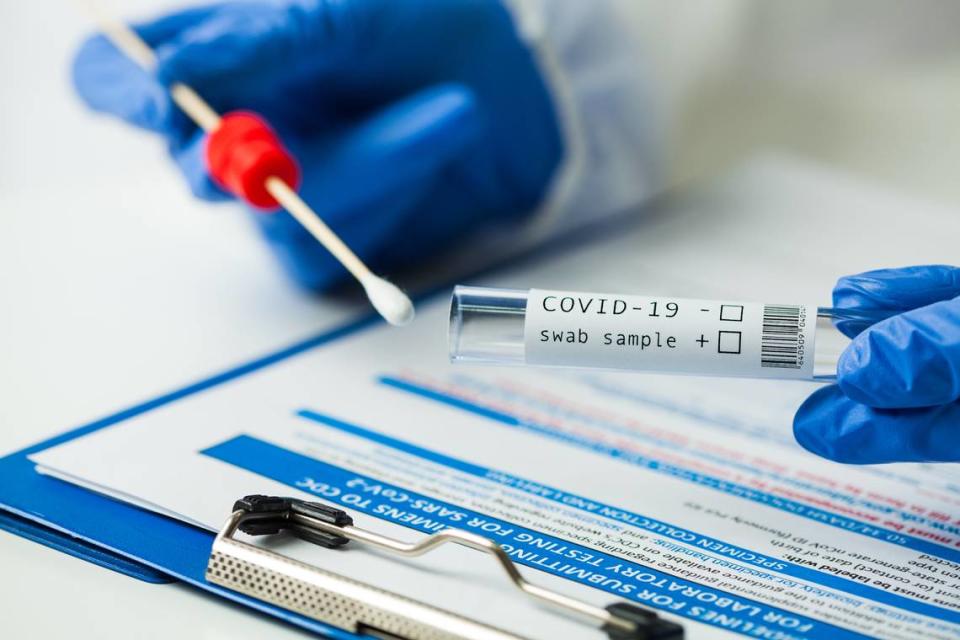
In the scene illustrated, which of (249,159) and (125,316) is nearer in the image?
(249,159)

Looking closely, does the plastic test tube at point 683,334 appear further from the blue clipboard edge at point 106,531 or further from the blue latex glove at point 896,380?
the blue clipboard edge at point 106,531

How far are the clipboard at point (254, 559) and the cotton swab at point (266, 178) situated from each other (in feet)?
0.37

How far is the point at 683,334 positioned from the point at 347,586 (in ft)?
0.65

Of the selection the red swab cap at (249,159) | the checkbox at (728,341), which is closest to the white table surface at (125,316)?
the red swab cap at (249,159)

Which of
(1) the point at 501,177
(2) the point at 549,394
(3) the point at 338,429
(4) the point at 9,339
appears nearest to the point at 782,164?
(1) the point at 501,177

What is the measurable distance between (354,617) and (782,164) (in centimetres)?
80

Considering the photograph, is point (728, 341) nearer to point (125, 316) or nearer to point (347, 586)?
point (347, 586)

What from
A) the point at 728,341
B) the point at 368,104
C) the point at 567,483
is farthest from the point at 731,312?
the point at 368,104

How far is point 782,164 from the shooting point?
1142mm

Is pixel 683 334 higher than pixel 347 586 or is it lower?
higher

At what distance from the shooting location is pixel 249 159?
73cm

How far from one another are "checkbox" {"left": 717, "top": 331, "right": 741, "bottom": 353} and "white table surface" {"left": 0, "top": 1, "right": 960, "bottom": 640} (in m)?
0.24

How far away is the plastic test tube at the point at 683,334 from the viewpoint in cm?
55

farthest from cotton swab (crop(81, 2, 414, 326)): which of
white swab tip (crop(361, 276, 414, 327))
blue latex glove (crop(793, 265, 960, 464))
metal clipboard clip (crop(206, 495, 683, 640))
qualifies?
blue latex glove (crop(793, 265, 960, 464))
